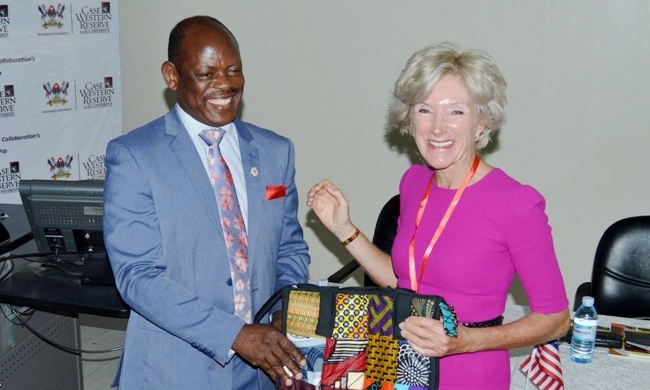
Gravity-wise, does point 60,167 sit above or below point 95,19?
below

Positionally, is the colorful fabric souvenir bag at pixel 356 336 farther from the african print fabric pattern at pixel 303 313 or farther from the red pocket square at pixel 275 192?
the red pocket square at pixel 275 192

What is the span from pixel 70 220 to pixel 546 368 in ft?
6.28

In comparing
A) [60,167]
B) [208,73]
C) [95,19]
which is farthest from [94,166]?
[208,73]

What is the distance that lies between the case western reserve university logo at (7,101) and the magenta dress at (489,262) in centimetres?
327

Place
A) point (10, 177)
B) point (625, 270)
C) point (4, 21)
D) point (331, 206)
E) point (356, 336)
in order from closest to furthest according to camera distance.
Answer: point (356, 336), point (331, 206), point (625, 270), point (4, 21), point (10, 177)

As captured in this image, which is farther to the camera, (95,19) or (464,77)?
(95,19)

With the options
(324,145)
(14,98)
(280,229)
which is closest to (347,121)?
(324,145)

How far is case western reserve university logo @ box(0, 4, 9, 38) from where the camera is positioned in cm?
449

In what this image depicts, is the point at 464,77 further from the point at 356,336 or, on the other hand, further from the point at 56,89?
the point at 56,89

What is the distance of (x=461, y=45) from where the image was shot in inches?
171

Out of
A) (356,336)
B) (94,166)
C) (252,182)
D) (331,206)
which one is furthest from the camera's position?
(94,166)

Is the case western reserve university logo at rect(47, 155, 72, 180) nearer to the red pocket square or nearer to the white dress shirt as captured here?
the white dress shirt

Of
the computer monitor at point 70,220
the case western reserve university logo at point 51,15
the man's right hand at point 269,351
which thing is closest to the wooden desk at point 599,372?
the man's right hand at point 269,351

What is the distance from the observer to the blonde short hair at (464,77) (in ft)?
6.93
